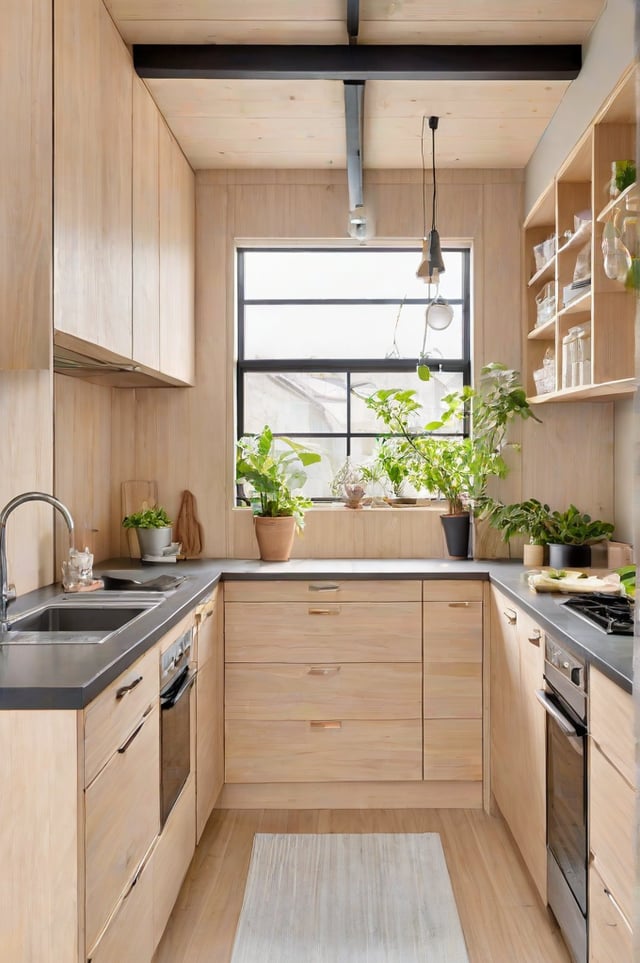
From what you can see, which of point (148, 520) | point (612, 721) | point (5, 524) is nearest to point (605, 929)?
point (612, 721)

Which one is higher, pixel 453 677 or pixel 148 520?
pixel 148 520

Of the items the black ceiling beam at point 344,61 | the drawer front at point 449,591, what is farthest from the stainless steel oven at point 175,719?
the black ceiling beam at point 344,61

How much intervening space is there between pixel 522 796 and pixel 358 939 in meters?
0.67

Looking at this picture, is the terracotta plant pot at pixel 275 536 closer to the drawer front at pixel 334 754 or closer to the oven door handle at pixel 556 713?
the drawer front at pixel 334 754

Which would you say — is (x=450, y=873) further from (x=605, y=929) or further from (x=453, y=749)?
(x=605, y=929)

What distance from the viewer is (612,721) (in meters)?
1.58

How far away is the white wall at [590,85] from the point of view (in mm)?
2196

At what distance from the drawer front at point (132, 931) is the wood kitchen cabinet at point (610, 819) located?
40.5 inches

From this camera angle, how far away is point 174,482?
351cm

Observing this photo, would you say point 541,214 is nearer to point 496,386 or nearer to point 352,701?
point 496,386

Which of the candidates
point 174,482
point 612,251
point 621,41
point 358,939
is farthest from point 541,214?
point 358,939

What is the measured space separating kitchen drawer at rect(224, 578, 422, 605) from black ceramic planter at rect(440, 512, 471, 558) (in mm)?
456

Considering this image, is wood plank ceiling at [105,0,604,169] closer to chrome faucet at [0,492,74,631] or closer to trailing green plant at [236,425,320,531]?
trailing green plant at [236,425,320,531]

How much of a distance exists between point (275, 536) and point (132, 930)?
1.74 meters
